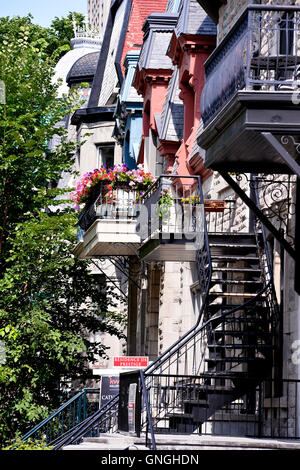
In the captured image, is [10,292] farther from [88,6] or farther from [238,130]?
[88,6]

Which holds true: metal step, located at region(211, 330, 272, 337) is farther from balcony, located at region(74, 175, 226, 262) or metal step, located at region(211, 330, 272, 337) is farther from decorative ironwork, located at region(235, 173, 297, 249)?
balcony, located at region(74, 175, 226, 262)

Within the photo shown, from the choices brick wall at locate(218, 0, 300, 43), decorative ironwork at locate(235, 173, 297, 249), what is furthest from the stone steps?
brick wall at locate(218, 0, 300, 43)

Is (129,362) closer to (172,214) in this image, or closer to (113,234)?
(172,214)

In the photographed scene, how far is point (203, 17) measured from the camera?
22.8 m

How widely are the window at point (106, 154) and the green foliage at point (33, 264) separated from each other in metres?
10.1

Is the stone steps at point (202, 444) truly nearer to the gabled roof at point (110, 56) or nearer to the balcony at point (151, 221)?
the balcony at point (151, 221)

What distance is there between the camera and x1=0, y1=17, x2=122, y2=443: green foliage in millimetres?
23141

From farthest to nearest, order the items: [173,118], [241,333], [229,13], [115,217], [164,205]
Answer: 1. [173,118]
2. [115,217]
3. [164,205]
4. [229,13]
5. [241,333]

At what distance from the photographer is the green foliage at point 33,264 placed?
2314 cm

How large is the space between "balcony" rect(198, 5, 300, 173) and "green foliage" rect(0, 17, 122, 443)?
979 centimetres

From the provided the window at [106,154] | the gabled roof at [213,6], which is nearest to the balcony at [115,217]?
the gabled roof at [213,6]

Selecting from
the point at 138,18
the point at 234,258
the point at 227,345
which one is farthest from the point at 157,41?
the point at 227,345

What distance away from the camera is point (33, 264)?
23.9m

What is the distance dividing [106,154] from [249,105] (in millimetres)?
25685
